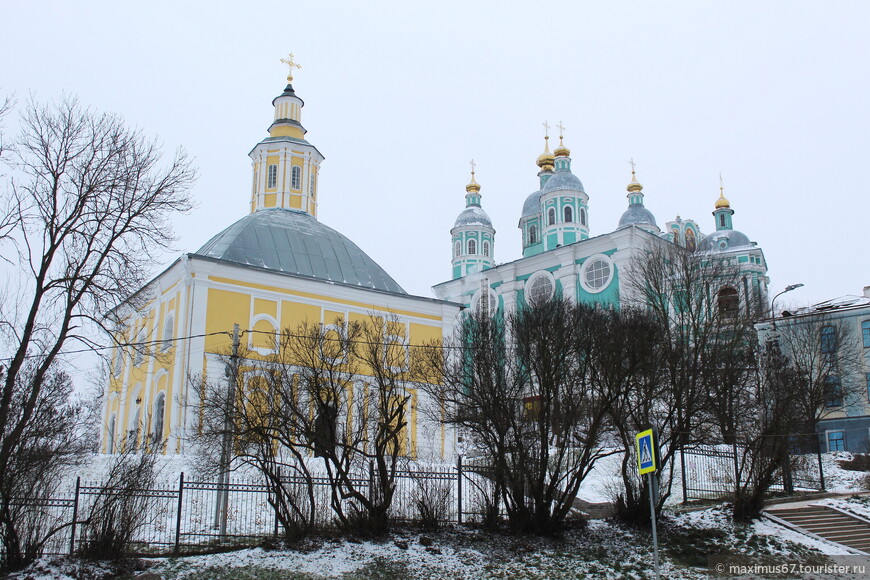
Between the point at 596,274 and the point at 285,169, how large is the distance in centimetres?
1656

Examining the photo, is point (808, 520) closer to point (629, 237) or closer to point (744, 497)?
point (744, 497)

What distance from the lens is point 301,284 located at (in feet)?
93.7

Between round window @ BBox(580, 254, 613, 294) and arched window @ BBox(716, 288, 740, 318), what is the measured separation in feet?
50.3

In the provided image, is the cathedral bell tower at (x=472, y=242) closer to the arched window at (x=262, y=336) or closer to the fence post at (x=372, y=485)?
the arched window at (x=262, y=336)

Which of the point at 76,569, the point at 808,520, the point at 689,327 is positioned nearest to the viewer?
the point at 76,569

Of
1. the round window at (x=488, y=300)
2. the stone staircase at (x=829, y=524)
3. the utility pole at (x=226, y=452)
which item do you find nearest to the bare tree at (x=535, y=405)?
the utility pole at (x=226, y=452)

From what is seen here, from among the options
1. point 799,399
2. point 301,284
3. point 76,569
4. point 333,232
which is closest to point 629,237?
point 333,232

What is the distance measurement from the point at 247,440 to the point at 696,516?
29.8ft

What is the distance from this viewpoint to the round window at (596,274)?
40812 millimetres

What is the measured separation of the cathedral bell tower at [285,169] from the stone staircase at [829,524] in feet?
Result: 78.3

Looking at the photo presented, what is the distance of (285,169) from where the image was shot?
35312mm

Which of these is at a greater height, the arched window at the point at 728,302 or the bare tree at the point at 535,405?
the arched window at the point at 728,302

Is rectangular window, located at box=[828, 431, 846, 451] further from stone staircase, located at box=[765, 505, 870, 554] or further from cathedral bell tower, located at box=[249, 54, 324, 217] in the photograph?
cathedral bell tower, located at box=[249, 54, 324, 217]

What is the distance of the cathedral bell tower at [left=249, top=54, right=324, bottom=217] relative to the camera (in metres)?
35.2
